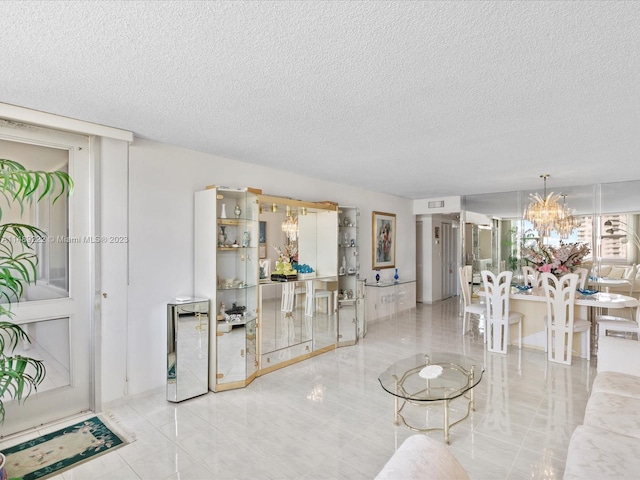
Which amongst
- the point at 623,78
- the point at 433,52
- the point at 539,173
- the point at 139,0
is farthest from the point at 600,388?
the point at 139,0

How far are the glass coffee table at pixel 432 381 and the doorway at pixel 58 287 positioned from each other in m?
2.57

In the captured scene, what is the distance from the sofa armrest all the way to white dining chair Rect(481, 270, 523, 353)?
1724 mm

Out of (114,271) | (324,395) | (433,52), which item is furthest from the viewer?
(324,395)

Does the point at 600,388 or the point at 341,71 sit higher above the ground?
the point at 341,71

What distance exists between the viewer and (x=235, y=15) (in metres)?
1.44

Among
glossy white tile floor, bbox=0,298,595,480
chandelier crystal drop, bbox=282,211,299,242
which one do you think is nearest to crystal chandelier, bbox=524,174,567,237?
glossy white tile floor, bbox=0,298,595,480

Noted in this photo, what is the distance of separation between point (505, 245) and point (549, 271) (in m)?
1.79

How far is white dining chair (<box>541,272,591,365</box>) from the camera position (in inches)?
162

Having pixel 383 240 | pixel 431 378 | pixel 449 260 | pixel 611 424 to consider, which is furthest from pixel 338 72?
pixel 449 260

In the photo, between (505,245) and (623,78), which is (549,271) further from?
(623,78)

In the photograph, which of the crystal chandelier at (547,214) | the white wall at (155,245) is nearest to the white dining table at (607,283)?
the crystal chandelier at (547,214)

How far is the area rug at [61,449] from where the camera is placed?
224 cm

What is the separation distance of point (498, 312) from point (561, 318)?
0.69 metres

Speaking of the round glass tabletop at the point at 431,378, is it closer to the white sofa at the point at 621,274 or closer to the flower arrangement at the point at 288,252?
the flower arrangement at the point at 288,252
